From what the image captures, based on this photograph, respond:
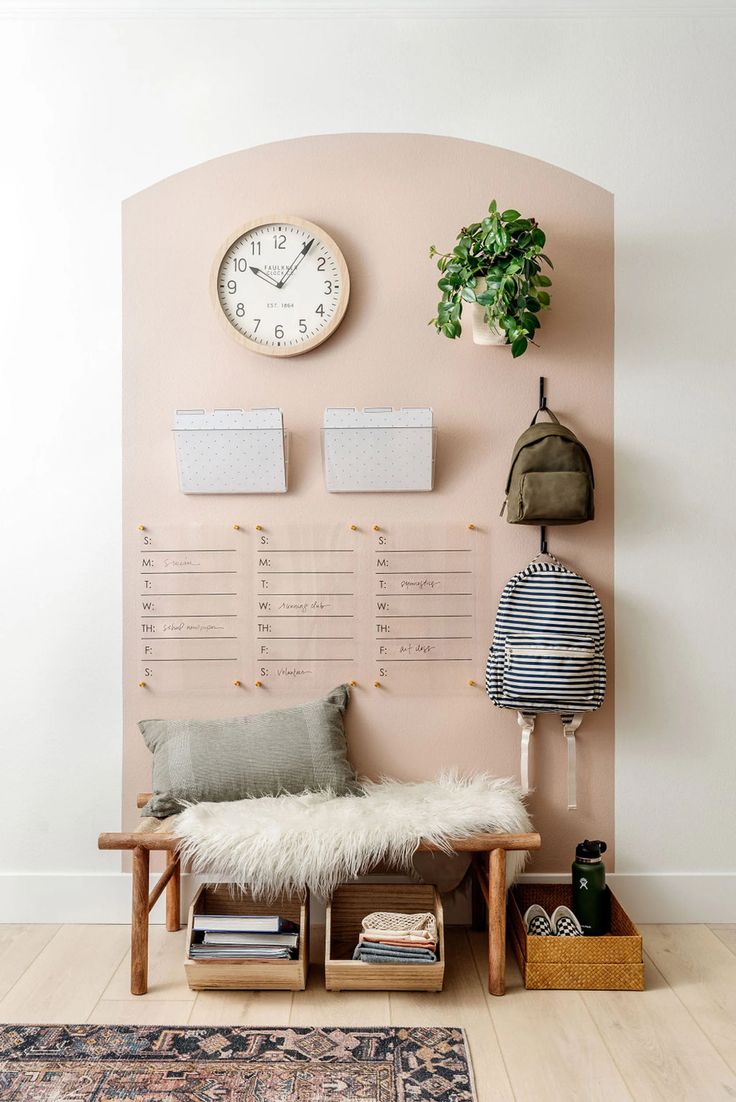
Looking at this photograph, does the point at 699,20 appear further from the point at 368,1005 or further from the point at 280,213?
the point at 368,1005

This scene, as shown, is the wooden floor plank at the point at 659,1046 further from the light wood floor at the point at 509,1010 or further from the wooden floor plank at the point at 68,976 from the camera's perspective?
the wooden floor plank at the point at 68,976

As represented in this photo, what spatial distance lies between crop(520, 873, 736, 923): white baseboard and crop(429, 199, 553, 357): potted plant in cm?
154

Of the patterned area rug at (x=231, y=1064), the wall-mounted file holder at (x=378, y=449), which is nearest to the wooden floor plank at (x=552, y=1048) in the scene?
the patterned area rug at (x=231, y=1064)

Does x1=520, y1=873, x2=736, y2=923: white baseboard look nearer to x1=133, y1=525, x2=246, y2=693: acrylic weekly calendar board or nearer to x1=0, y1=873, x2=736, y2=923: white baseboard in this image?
x1=0, y1=873, x2=736, y2=923: white baseboard

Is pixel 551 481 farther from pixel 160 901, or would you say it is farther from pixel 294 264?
pixel 160 901

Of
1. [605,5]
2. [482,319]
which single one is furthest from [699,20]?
[482,319]

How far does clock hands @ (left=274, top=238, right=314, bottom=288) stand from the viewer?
2.60m

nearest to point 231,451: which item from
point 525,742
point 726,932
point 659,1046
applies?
point 525,742

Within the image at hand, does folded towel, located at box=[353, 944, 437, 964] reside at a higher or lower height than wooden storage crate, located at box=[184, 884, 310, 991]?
higher

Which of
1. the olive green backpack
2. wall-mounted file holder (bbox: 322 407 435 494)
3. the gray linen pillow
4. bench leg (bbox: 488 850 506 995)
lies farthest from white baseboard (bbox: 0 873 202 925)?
the olive green backpack

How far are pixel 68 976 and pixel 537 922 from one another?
3.97 ft

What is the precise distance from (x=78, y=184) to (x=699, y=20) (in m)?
1.84

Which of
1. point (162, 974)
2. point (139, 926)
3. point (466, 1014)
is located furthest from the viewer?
point (162, 974)

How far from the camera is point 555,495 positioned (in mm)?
2422
